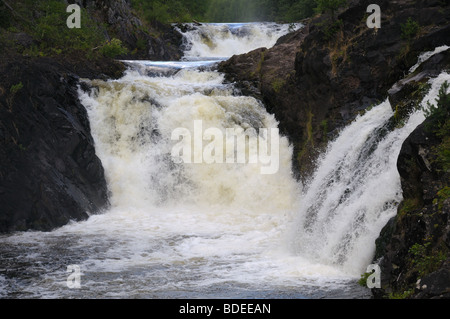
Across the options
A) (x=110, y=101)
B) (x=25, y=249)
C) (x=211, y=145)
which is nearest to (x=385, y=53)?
(x=211, y=145)

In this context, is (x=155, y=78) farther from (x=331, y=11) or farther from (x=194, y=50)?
(x=194, y=50)

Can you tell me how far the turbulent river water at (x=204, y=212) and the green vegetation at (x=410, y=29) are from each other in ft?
7.23

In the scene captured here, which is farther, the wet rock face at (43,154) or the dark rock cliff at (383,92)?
the wet rock face at (43,154)

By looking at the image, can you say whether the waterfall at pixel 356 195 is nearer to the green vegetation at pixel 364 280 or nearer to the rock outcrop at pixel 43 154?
the green vegetation at pixel 364 280

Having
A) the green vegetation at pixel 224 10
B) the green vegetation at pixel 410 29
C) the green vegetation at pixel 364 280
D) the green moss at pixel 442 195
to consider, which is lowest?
the green vegetation at pixel 364 280

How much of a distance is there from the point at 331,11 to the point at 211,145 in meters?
4.82

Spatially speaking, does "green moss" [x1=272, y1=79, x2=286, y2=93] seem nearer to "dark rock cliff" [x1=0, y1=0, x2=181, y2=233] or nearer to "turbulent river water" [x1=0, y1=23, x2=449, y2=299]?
"turbulent river water" [x1=0, y1=23, x2=449, y2=299]

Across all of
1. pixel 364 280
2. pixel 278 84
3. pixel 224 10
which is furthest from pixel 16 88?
pixel 224 10

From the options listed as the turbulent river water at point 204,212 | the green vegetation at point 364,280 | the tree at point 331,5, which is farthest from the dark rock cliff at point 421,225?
the tree at point 331,5

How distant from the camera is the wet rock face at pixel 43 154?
40.4 ft

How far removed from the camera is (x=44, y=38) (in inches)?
685

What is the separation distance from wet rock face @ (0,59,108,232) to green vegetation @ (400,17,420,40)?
8238 millimetres

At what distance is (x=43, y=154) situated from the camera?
13.1m

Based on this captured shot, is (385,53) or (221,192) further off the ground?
(385,53)
